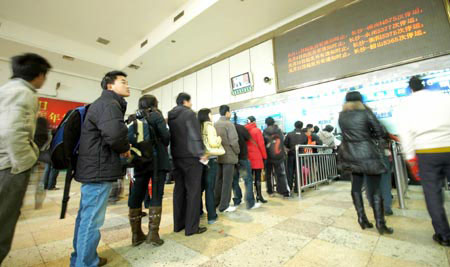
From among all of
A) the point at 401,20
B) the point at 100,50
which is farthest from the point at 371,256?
the point at 100,50

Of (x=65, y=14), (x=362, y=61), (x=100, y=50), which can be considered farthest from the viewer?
(x=100, y=50)

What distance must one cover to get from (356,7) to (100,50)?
826 cm

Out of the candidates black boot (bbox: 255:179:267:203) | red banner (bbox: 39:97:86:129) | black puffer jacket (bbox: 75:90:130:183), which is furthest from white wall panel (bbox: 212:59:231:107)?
red banner (bbox: 39:97:86:129)

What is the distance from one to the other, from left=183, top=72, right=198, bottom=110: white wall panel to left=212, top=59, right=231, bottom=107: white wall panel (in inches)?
38.2

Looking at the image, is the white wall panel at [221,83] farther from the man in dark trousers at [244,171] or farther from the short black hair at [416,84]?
the short black hair at [416,84]

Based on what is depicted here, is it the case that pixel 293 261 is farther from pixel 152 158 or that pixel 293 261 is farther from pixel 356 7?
pixel 356 7

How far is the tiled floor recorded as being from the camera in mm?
1519

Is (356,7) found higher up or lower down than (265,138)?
higher up

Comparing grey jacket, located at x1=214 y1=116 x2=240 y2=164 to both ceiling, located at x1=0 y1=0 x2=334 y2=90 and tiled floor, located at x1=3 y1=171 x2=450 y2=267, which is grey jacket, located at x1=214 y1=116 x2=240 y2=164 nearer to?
tiled floor, located at x1=3 y1=171 x2=450 y2=267

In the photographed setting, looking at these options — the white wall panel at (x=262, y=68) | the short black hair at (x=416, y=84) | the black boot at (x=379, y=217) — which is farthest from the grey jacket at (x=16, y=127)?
the white wall panel at (x=262, y=68)

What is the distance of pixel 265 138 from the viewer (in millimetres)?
3762

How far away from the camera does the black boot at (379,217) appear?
195 centimetres

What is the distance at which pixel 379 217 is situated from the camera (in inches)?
78.1

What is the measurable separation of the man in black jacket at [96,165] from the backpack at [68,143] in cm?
7
